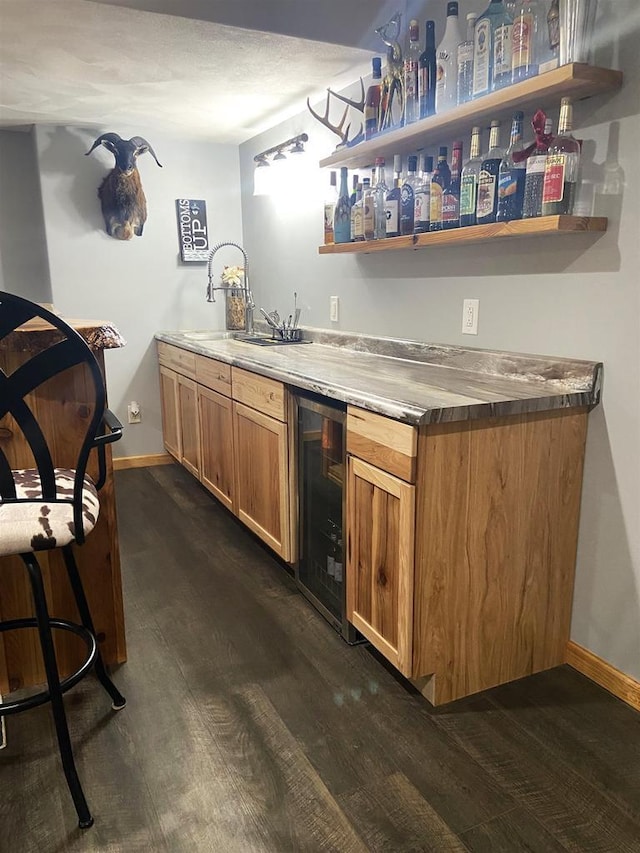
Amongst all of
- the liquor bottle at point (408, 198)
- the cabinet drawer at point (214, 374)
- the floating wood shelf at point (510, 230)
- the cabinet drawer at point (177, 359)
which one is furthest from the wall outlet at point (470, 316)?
the cabinet drawer at point (177, 359)

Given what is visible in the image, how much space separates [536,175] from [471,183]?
233 mm

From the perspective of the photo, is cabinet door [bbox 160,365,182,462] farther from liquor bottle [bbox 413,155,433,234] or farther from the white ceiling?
liquor bottle [bbox 413,155,433,234]

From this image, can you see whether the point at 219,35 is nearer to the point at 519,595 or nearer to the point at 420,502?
the point at 420,502

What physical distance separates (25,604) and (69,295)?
7.98 ft

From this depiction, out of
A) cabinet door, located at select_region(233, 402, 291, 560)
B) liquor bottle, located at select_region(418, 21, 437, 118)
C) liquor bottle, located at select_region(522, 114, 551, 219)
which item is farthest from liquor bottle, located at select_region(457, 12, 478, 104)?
cabinet door, located at select_region(233, 402, 291, 560)

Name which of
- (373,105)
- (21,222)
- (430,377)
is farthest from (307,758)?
(21,222)

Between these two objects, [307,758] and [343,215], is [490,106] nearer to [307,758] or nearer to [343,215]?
[343,215]

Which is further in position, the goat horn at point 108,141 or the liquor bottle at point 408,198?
the goat horn at point 108,141

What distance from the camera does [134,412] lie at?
4090 mm

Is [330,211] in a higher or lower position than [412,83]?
lower

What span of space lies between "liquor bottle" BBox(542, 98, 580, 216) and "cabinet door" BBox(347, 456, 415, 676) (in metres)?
0.84

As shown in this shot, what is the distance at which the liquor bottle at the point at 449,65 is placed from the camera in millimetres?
1978

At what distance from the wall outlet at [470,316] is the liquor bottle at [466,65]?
63 centimetres

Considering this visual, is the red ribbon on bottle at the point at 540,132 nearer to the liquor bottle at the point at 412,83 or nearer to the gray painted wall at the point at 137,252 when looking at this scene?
the liquor bottle at the point at 412,83
